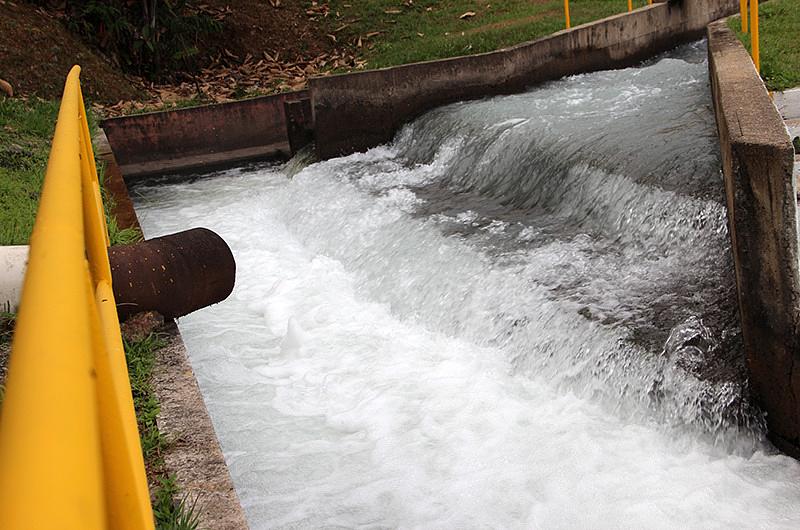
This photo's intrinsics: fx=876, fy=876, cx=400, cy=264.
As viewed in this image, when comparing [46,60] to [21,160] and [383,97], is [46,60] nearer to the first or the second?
[21,160]

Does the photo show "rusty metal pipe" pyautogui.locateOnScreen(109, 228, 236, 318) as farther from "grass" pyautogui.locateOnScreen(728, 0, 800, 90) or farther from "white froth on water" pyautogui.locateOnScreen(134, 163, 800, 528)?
"grass" pyautogui.locateOnScreen(728, 0, 800, 90)

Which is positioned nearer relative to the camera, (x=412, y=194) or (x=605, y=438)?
(x=605, y=438)

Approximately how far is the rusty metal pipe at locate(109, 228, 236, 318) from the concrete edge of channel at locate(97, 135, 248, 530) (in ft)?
0.57

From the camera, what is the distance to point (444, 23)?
51.5ft

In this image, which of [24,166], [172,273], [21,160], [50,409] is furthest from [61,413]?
[21,160]

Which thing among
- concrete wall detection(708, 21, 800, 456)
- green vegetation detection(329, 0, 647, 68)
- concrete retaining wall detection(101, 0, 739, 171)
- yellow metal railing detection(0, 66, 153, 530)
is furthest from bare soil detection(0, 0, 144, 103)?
yellow metal railing detection(0, 66, 153, 530)

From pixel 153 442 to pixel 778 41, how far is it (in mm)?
8661

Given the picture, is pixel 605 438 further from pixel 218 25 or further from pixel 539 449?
pixel 218 25

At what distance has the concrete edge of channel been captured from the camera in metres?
2.96

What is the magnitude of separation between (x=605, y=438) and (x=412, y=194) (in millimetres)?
4995

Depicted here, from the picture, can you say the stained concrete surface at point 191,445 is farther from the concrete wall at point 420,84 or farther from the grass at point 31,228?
the concrete wall at point 420,84

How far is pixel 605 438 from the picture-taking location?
4.63 m

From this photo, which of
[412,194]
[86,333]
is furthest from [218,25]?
[86,333]

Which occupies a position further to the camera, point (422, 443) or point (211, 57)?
point (211, 57)
